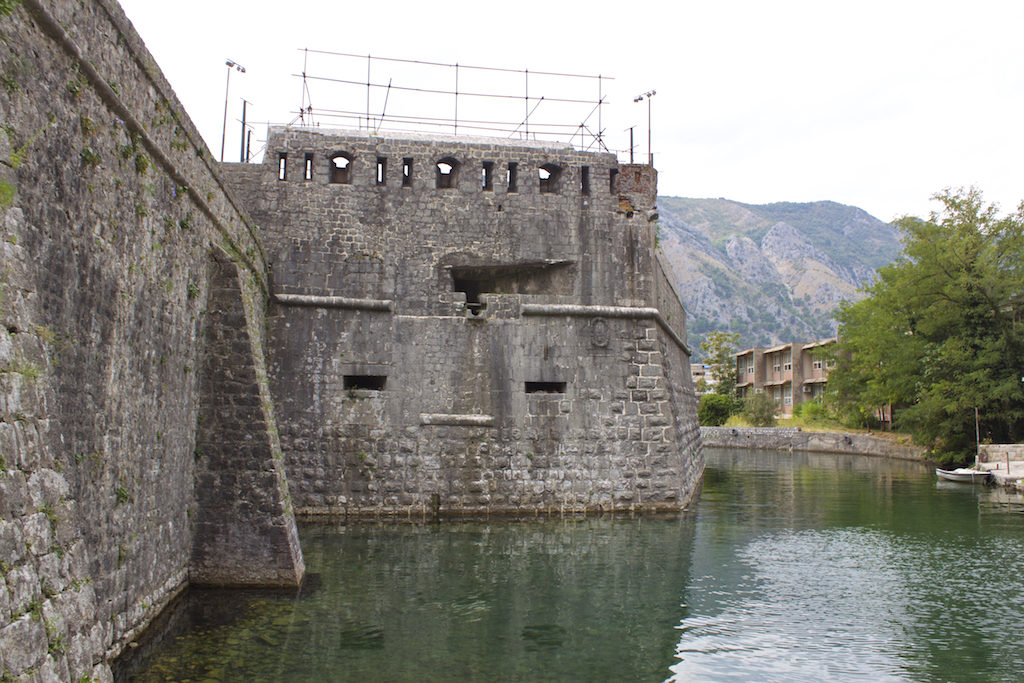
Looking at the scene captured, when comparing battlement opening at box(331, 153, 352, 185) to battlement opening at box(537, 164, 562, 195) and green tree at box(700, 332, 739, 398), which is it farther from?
green tree at box(700, 332, 739, 398)

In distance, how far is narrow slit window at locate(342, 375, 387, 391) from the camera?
12812mm

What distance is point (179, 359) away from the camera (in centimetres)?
756

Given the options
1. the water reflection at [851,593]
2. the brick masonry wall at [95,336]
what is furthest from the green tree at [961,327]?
the brick masonry wall at [95,336]

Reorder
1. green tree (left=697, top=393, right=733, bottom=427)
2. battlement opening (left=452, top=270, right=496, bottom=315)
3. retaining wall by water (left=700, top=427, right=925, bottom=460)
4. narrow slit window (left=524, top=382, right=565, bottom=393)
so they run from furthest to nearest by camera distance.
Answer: green tree (left=697, top=393, right=733, bottom=427) < retaining wall by water (left=700, top=427, right=925, bottom=460) < battlement opening (left=452, top=270, right=496, bottom=315) < narrow slit window (left=524, top=382, right=565, bottom=393)

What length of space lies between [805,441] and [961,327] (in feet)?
42.7

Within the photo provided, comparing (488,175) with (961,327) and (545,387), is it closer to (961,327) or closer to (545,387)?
(545,387)

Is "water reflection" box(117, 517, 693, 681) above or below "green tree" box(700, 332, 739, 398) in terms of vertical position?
below

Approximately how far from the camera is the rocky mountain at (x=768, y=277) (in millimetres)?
152500

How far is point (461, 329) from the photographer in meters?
13.0

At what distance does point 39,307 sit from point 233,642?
3.51m

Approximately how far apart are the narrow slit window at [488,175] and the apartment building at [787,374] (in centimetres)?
4101

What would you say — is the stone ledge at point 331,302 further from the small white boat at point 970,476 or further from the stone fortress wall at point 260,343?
the small white boat at point 970,476

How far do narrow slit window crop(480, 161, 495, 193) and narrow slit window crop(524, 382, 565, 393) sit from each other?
3.45 m

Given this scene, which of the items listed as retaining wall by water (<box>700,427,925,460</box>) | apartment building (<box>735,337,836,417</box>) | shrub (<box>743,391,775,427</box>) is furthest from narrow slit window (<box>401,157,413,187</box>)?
apartment building (<box>735,337,836,417</box>)
